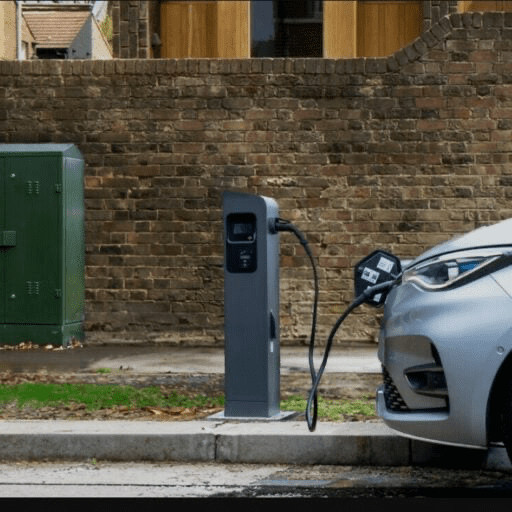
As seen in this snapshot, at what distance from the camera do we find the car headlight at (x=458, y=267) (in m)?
6.60

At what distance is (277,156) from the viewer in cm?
1408

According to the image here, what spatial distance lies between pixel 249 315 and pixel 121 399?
4.93ft

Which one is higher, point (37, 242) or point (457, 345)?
point (37, 242)

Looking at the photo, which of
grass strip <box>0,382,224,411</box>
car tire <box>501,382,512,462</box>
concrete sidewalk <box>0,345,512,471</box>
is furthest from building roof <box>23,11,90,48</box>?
car tire <box>501,382,512,462</box>

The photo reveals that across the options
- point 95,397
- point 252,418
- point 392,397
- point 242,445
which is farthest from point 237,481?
point 95,397

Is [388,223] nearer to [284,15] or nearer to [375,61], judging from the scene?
[375,61]

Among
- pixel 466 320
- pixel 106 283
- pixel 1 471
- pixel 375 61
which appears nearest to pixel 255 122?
pixel 375 61

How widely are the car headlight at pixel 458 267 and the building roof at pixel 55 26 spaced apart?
108 feet

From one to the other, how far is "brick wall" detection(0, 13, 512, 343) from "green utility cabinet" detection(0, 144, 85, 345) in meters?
0.40

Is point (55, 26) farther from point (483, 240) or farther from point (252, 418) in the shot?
point (483, 240)

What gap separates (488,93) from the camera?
45.8ft

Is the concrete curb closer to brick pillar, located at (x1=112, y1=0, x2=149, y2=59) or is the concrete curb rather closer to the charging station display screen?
the charging station display screen

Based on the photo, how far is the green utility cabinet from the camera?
13.9 meters

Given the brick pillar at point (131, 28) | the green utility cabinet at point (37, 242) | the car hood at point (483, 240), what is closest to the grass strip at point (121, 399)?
the car hood at point (483, 240)
